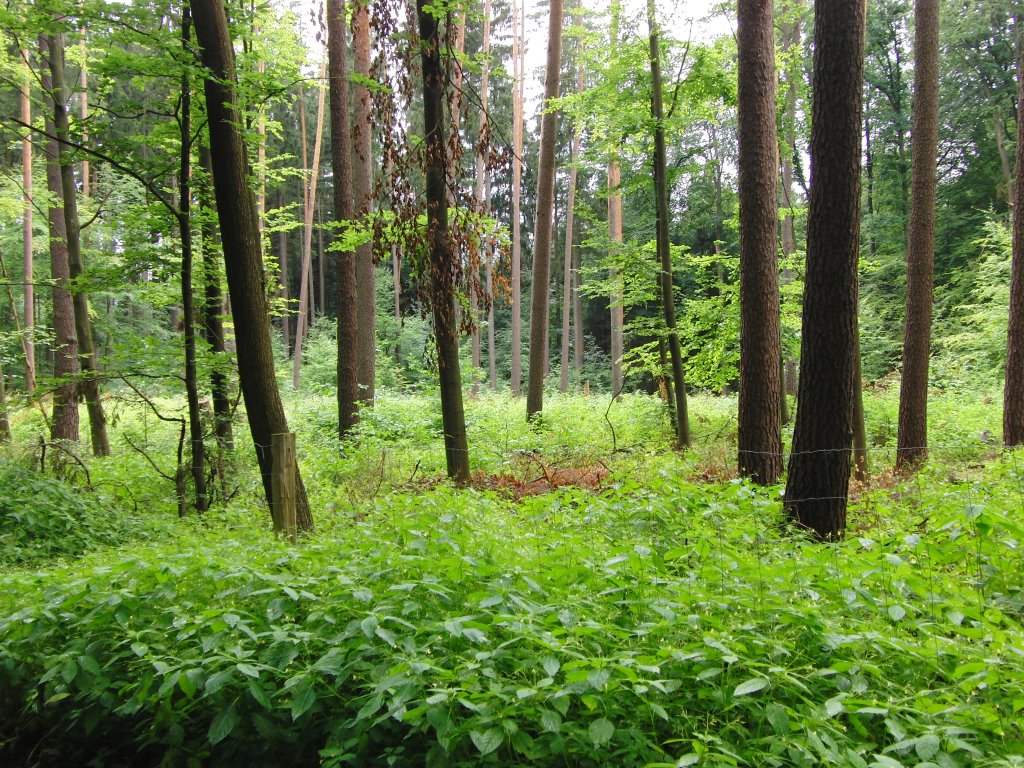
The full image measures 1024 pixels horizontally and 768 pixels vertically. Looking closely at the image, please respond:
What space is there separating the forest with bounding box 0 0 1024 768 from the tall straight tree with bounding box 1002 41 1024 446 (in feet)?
0.18

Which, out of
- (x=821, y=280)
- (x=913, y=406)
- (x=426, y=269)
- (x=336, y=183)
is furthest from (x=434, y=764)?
(x=336, y=183)

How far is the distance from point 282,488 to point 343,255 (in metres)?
6.91

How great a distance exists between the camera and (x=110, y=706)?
320cm

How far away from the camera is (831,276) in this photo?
18.0 ft

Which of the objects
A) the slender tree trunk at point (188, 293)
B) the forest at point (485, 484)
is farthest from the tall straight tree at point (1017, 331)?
the slender tree trunk at point (188, 293)

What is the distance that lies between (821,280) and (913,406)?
18.3 feet

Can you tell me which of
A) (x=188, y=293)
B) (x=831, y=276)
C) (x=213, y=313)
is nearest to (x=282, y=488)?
(x=188, y=293)

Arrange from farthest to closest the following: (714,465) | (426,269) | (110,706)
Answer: (714,465) < (426,269) < (110,706)

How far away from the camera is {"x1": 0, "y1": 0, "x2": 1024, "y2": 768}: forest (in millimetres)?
2652

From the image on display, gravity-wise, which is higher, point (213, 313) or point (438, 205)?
point (438, 205)

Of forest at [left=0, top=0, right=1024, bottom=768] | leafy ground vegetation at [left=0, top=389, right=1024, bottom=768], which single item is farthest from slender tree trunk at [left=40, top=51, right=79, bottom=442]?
leafy ground vegetation at [left=0, top=389, right=1024, bottom=768]

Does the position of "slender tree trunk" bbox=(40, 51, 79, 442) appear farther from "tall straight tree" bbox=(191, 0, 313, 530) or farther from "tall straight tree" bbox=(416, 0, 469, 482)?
"tall straight tree" bbox=(416, 0, 469, 482)

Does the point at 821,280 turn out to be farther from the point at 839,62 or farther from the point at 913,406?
the point at 913,406

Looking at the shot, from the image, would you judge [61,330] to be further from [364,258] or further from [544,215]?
[544,215]
